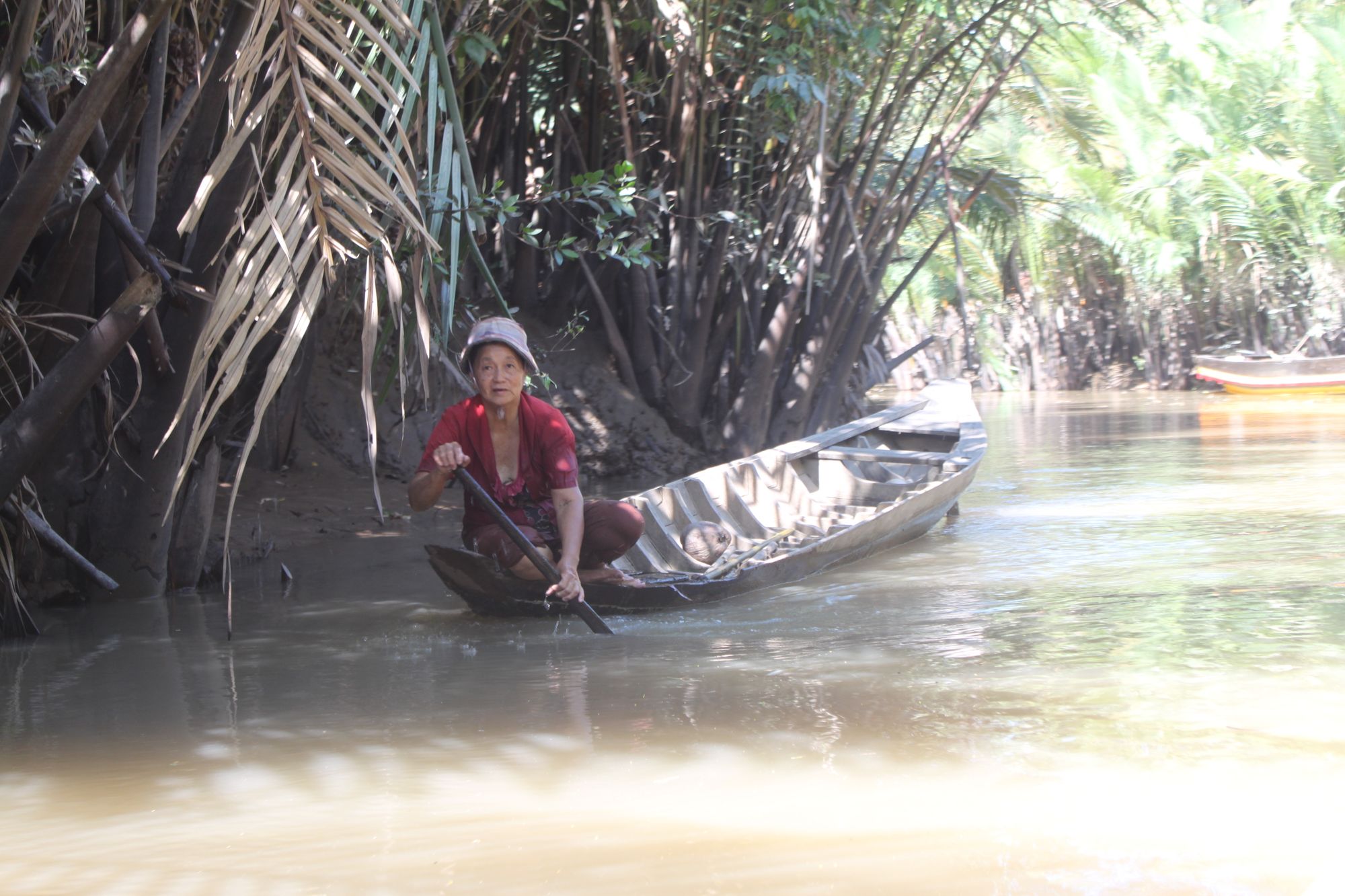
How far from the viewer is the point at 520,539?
390 cm

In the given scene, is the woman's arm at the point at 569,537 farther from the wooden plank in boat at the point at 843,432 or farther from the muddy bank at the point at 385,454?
the wooden plank in boat at the point at 843,432

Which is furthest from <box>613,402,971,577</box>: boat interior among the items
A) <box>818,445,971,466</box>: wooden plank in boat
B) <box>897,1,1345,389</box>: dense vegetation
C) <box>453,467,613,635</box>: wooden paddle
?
<box>897,1,1345,389</box>: dense vegetation

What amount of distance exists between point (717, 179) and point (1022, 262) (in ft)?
38.4

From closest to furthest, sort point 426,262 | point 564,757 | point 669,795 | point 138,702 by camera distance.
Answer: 1. point 669,795
2. point 564,757
3. point 138,702
4. point 426,262

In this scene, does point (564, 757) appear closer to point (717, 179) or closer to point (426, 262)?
point (426, 262)

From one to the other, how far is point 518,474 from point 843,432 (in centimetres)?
331

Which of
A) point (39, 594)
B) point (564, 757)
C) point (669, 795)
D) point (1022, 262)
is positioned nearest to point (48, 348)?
point (39, 594)

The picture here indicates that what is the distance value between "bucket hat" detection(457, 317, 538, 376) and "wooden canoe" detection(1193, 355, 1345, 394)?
1528cm

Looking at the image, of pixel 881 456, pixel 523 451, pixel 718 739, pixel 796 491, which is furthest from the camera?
pixel 881 456

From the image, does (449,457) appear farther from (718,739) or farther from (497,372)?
(718,739)

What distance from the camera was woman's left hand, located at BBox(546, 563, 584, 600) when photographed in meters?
3.97

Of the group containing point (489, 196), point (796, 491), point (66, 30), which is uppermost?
point (66, 30)

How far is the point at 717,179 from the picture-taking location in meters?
8.45

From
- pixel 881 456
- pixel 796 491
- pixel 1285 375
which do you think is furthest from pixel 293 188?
pixel 1285 375
